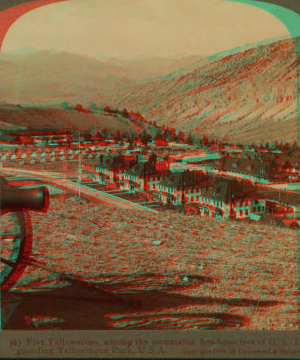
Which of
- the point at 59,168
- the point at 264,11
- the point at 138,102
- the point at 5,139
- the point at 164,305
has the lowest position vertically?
the point at 164,305

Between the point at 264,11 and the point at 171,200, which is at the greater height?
the point at 264,11

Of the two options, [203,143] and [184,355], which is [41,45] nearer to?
[203,143]

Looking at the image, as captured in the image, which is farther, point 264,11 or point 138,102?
point 138,102

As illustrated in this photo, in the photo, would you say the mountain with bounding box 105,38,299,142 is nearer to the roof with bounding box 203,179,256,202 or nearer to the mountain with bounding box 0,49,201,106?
the mountain with bounding box 0,49,201,106

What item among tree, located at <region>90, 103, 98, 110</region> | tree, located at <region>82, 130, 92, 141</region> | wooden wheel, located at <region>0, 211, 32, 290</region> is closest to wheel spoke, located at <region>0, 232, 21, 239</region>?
wooden wheel, located at <region>0, 211, 32, 290</region>

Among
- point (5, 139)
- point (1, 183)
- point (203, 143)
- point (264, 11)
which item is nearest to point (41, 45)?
point (5, 139)

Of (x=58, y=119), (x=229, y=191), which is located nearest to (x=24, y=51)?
(x=58, y=119)
